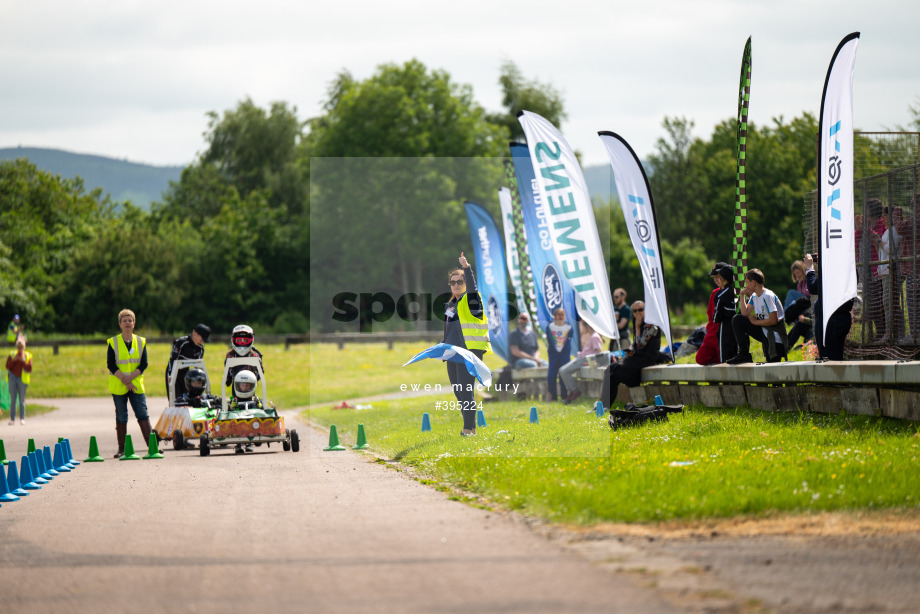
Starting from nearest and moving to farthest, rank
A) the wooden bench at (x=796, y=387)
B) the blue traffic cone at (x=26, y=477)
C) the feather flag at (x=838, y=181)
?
the wooden bench at (x=796, y=387) < the feather flag at (x=838, y=181) < the blue traffic cone at (x=26, y=477)

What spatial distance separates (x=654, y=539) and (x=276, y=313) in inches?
2703

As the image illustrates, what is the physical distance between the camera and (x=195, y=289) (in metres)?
76.0

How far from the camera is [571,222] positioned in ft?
61.2

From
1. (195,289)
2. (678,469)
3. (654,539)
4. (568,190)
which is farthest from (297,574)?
(195,289)

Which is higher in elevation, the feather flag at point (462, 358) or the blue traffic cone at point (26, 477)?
the feather flag at point (462, 358)

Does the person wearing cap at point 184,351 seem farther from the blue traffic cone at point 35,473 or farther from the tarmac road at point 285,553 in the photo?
the tarmac road at point 285,553

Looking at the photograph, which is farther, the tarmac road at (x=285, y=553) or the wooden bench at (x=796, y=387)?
the wooden bench at (x=796, y=387)

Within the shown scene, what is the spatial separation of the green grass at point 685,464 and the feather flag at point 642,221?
2329mm

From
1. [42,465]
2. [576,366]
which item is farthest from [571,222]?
[42,465]

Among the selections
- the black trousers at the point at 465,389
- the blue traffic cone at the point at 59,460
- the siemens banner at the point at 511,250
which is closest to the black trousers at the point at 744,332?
the black trousers at the point at 465,389

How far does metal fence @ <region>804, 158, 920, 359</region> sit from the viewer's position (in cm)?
1292

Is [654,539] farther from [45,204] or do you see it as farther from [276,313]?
[45,204]

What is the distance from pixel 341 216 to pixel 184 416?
47.5m

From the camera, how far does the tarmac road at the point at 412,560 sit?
584 cm
